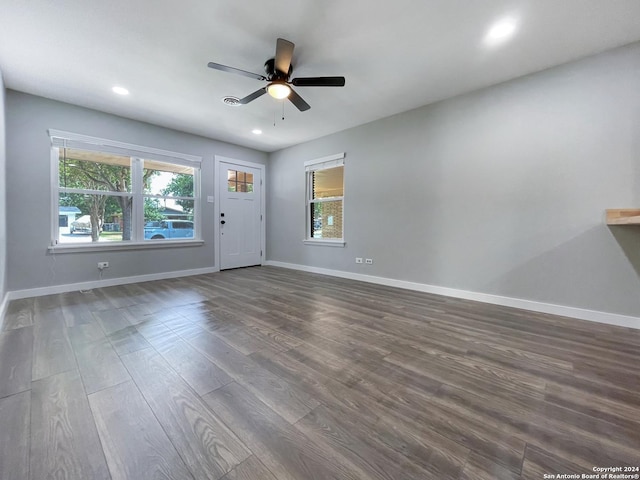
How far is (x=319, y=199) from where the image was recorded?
5316mm

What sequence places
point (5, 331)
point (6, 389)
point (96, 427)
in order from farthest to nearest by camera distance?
point (5, 331)
point (6, 389)
point (96, 427)

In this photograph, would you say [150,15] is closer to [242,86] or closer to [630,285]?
[242,86]

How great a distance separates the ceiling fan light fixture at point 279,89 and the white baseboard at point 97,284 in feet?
12.1

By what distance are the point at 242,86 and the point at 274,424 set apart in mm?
3496

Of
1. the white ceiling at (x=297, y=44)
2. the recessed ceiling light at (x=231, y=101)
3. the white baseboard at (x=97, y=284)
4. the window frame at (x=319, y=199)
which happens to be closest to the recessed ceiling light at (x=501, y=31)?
the white ceiling at (x=297, y=44)

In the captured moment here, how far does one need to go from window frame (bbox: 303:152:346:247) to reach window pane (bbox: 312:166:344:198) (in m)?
0.08

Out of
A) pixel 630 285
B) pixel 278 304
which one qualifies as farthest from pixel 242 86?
pixel 630 285

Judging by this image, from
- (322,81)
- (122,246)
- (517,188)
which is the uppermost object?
(322,81)

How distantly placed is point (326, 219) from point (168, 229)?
2.96 meters

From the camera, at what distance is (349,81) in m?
3.09

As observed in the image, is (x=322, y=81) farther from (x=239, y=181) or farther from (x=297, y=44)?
(x=239, y=181)

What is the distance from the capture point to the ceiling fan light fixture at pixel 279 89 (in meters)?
2.65

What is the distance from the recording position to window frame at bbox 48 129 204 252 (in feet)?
12.0

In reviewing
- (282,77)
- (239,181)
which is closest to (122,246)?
(239,181)
